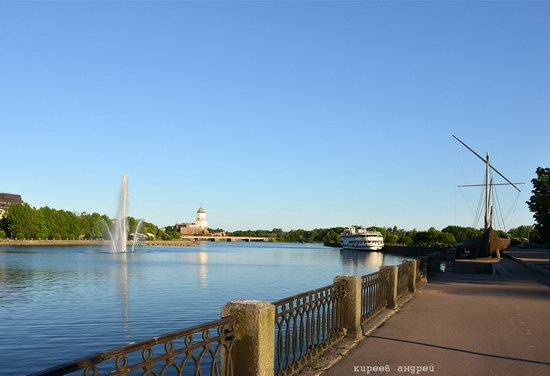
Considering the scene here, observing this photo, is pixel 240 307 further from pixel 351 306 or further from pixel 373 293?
pixel 373 293

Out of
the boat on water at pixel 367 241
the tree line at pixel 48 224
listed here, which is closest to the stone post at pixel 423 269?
the tree line at pixel 48 224

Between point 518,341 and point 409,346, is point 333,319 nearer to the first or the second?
point 409,346

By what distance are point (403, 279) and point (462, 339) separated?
8240 millimetres

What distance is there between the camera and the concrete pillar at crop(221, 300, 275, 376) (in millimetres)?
6715

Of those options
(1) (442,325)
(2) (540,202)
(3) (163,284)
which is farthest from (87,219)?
(1) (442,325)

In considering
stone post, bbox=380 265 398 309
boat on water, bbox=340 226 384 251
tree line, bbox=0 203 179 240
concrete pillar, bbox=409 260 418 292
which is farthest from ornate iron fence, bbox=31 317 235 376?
boat on water, bbox=340 226 384 251

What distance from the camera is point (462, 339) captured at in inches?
454

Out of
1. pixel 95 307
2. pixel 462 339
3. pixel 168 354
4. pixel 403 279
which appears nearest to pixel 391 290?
pixel 403 279

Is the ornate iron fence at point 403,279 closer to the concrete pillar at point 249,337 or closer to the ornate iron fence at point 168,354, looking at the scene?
the concrete pillar at point 249,337

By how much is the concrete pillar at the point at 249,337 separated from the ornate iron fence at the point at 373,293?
616cm

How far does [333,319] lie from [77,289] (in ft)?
104

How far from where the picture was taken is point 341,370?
28.7 ft

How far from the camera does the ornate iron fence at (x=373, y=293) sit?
13.2 metres

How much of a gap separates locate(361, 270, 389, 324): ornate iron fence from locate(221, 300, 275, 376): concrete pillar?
243 inches
